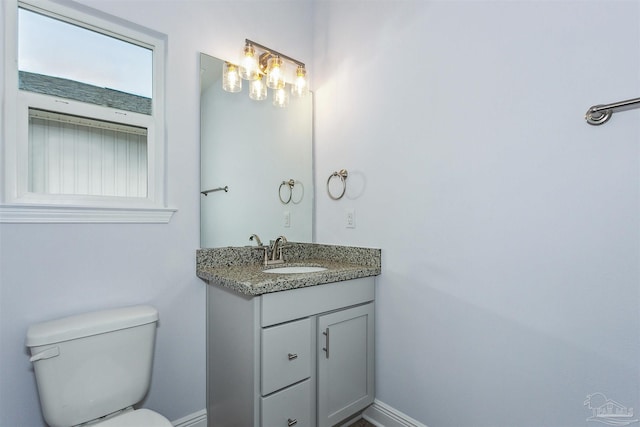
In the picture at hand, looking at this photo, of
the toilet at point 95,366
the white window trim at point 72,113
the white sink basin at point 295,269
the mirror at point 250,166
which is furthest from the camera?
the white sink basin at point 295,269

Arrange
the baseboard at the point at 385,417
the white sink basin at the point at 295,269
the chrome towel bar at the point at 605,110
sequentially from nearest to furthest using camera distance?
the chrome towel bar at the point at 605,110, the baseboard at the point at 385,417, the white sink basin at the point at 295,269

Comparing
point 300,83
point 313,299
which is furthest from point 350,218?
point 300,83

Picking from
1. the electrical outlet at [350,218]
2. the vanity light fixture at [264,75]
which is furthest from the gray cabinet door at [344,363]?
the vanity light fixture at [264,75]

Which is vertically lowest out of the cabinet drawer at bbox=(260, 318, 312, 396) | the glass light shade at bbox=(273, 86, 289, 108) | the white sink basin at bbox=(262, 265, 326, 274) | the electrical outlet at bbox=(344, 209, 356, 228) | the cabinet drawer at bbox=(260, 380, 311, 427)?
the cabinet drawer at bbox=(260, 380, 311, 427)

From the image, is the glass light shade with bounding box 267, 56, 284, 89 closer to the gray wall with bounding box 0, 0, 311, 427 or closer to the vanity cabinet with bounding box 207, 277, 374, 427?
the gray wall with bounding box 0, 0, 311, 427

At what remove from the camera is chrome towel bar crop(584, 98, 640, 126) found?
37.1 inches

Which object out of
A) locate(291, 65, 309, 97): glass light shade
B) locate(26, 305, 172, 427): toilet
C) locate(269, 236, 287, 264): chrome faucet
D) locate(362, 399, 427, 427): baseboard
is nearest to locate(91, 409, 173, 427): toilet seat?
locate(26, 305, 172, 427): toilet

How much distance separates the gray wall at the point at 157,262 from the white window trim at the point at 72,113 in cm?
4

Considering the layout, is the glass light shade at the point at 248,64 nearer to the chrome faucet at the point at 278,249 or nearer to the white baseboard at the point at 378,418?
the chrome faucet at the point at 278,249

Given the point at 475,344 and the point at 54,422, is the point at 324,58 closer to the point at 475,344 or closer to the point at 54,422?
the point at 475,344

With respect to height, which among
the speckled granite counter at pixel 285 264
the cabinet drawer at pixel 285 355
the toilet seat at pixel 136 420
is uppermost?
the speckled granite counter at pixel 285 264

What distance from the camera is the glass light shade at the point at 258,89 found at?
6.04 feet

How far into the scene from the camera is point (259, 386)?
1.26 m

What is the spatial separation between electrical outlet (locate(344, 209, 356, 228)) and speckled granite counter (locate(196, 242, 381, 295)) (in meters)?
0.14
